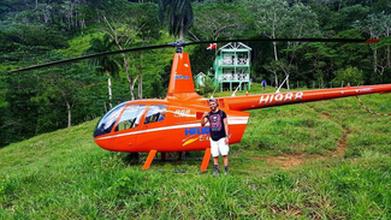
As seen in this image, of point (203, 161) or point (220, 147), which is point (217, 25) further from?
point (220, 147)

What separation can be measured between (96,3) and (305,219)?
210ft

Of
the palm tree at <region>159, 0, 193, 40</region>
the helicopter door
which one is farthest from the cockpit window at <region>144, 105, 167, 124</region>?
the palm tree at <region>159, 0, 193, 40</region>

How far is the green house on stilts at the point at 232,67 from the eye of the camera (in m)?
32.5

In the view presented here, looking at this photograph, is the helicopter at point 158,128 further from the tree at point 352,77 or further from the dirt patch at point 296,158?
the tree at point 352,77

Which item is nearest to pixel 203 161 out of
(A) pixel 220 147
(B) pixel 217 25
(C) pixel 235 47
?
(A) pixel 220 147

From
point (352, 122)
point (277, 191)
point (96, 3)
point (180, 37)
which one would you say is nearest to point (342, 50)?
point (180, 37)

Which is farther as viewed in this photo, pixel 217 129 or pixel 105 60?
pixel 105 60

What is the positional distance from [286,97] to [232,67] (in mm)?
24457

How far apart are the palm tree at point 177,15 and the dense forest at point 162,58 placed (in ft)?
0.20

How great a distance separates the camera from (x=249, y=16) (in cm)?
4725

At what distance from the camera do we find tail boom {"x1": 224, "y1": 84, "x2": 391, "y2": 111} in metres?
8.96

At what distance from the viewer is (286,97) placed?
902 cm

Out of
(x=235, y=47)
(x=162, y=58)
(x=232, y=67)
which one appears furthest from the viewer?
(x=162, y=58)

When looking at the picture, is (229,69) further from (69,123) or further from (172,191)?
(172,191)
